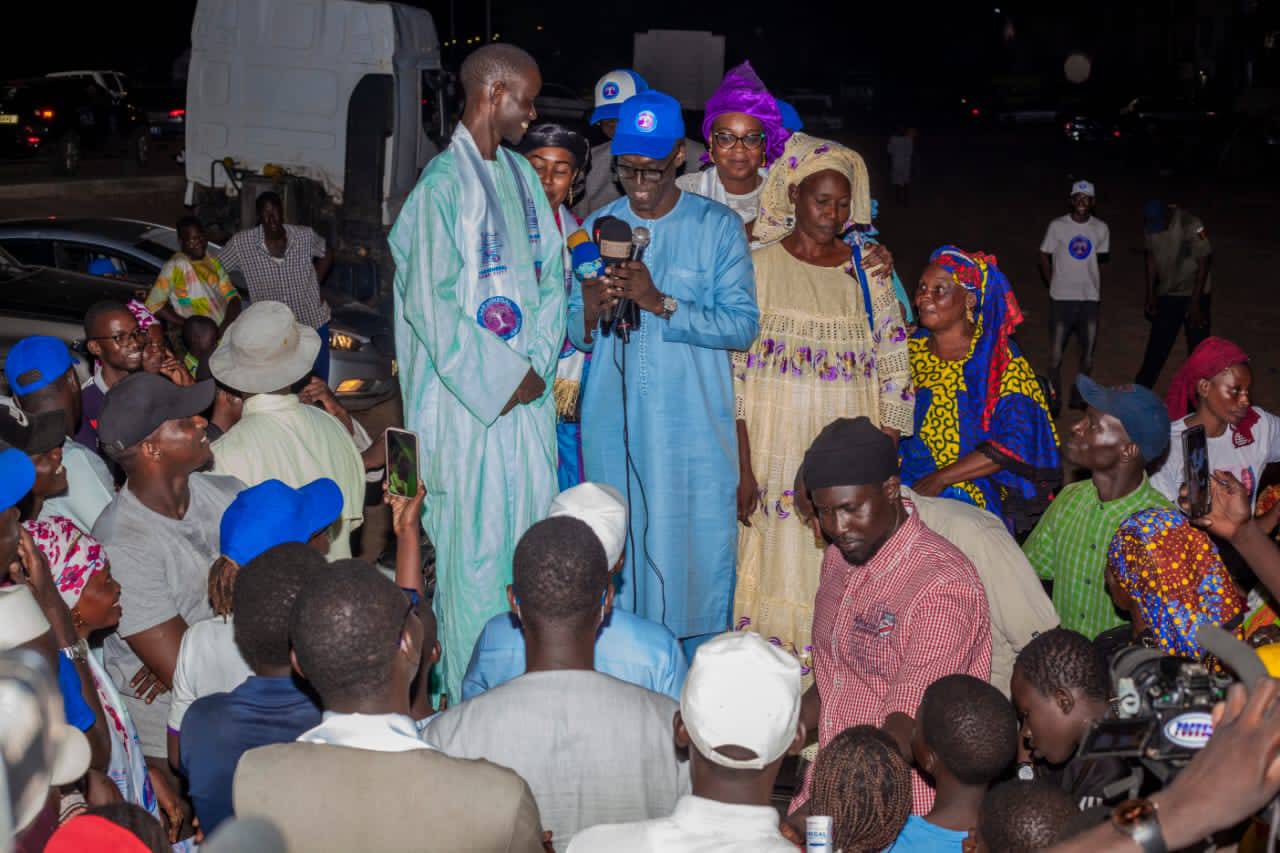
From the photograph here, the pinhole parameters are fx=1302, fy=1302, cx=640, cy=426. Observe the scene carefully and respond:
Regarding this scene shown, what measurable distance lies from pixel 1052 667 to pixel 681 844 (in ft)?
4.29

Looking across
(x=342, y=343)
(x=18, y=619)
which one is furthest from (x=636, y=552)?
(x=342, y=343)

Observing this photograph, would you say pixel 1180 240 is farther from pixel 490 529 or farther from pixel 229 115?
pixel 229 115

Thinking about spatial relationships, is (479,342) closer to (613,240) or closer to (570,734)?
(613,240)

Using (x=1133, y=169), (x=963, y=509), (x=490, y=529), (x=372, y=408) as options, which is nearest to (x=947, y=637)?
(x=963, y=509)

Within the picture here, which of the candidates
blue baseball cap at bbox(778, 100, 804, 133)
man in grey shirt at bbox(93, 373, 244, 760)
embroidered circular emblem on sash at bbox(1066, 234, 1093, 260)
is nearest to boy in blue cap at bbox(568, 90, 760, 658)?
blue baseball cap at bbox(778, 100, 804, 133)

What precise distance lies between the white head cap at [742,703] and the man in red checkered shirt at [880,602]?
1026 millimetres

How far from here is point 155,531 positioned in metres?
4.20

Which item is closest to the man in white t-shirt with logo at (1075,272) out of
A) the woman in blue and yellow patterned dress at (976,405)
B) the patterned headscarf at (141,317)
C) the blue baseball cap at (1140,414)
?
the woman in blue and yellow patterned dress at (976,405)

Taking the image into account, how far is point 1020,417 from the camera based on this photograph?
5340mm

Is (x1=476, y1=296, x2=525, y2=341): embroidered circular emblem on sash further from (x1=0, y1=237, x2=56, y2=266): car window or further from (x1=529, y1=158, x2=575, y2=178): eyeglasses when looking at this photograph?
(x1=0, y1=237, x2=56, y2=266): car window

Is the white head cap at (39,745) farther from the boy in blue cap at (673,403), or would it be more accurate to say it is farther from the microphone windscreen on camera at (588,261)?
the boy in blue cap at (673,403)

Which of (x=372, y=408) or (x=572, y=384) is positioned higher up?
(x=572, y=384)

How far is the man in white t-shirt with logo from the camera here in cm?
1171

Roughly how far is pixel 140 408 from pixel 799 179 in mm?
2789
